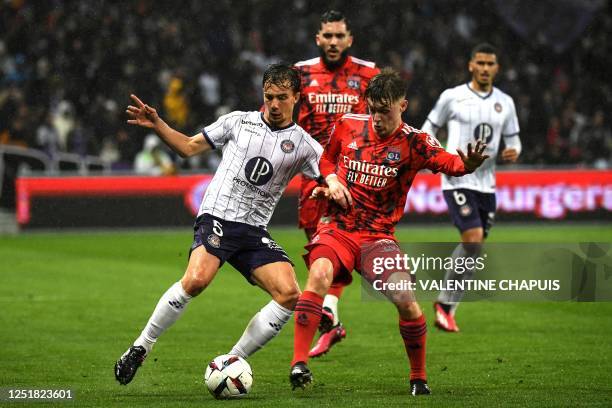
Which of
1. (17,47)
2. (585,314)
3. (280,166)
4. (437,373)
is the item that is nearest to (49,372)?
(280,166)

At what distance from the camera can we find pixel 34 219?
69.1 ft

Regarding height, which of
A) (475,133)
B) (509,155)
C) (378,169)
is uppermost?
(475,133)

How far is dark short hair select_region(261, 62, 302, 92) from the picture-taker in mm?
7438

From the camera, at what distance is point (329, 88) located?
9.55 metres

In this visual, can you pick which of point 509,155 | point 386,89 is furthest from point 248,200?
point 509,155

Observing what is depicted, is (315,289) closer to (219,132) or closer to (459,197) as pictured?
(219,132)

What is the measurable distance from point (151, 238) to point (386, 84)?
13664mm

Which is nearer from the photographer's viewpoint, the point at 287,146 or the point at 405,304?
the point at 405,304

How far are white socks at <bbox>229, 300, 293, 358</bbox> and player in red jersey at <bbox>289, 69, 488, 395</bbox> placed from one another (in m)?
0.35

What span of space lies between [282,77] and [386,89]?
71 centimetres

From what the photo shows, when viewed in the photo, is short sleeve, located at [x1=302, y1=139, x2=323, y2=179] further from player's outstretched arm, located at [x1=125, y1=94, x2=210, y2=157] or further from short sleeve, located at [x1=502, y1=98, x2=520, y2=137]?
short sleeve, located at [x1=502, y1=98, x2=520, y2=137]

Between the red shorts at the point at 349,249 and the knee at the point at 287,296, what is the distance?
226 mm

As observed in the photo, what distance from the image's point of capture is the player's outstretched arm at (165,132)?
7406mm

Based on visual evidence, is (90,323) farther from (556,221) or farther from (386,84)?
(556,221)
